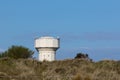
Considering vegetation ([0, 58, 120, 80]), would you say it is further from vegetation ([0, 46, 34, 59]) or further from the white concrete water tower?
vegetation ([0, 46, 34, 59])

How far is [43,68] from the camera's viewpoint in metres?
24.5

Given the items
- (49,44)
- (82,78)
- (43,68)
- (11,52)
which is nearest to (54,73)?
(43,68)

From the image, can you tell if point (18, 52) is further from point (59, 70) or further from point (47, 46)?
point (59, 70)

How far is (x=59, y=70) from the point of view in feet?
79.5

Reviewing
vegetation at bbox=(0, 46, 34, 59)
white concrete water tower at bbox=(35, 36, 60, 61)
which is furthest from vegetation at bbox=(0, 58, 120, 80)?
vegetation at bbox=(0, 46, 34, 59)

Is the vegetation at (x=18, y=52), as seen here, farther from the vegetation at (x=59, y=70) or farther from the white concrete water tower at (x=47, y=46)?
the vegetation at (x=59, y=70)

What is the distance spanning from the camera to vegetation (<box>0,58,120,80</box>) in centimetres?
2205

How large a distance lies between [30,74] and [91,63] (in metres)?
4.36

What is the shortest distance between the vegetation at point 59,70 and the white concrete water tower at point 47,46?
13732mm

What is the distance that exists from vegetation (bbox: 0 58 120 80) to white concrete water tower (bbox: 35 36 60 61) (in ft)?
45.1

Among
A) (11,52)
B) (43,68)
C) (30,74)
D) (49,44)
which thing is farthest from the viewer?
(11,52)

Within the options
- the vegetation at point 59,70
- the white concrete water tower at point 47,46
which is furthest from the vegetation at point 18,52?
the vegetation at point 59,70

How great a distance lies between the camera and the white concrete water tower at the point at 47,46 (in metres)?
40.2

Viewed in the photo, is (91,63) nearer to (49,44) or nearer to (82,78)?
(82,78)
